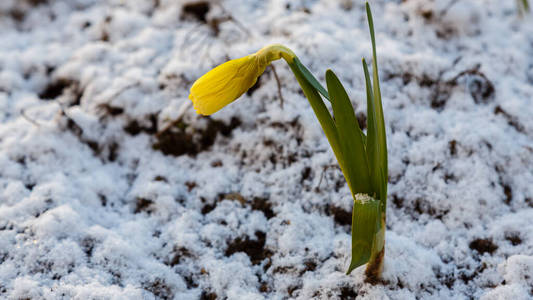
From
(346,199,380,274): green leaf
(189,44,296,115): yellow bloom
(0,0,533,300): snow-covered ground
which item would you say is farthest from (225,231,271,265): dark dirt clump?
(189,44,296,115): yellow bloom

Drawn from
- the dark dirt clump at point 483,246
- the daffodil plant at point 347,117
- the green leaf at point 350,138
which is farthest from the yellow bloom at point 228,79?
the dark dirt clump at point 483,246

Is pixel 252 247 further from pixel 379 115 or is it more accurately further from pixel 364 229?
pixel 379 115

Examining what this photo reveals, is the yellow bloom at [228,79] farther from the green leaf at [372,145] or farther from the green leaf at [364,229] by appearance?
the green leaf at [364,229]

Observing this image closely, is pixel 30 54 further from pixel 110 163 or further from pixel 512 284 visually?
pixel 512 284

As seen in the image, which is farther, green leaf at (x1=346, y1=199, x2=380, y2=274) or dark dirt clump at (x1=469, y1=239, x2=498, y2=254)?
dark dirt clump at (x1=469, y1=239, x2=498, y2=254)

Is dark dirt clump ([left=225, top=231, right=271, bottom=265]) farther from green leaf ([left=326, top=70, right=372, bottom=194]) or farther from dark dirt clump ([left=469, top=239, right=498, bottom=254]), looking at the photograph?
dark dirt clump ([left=469, top=239, right=498, bottom=254])

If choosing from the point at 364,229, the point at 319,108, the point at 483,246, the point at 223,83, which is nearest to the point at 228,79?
the point at 223,83
